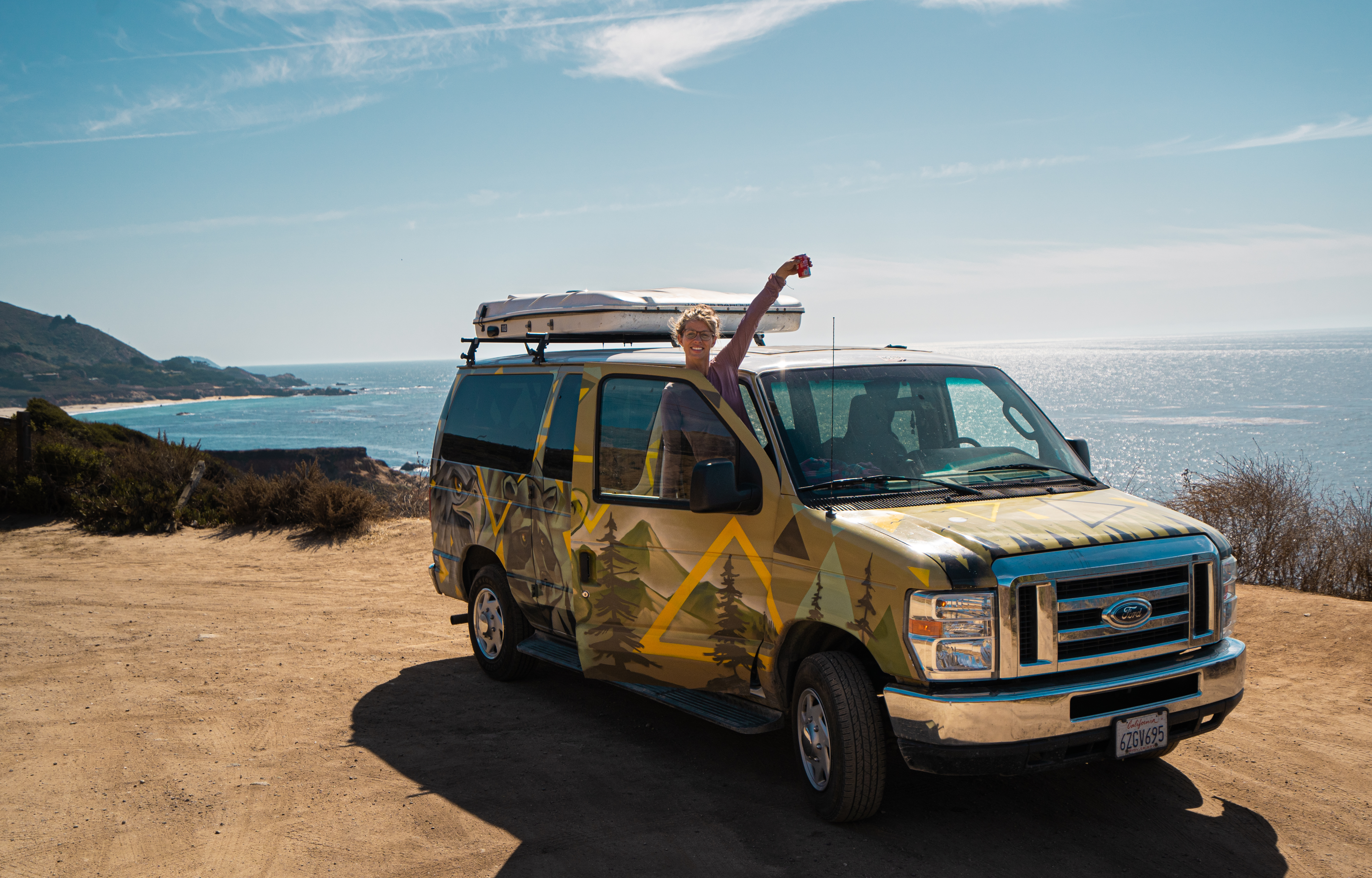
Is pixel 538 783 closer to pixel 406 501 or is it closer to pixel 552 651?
pixel 552 651

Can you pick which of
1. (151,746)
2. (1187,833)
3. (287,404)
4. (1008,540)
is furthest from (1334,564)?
(287,404)

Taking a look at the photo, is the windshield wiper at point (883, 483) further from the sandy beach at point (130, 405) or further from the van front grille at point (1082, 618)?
the sandy beach at point (130, 405)

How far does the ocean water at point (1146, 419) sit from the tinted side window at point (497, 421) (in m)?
2.74

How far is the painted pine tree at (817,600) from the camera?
4297 mm

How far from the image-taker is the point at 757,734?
19.1ft

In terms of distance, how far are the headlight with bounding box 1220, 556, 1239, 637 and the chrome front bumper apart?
1.06 feet

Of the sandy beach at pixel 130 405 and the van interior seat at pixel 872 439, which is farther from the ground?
the van interior seat at pixel 872 439

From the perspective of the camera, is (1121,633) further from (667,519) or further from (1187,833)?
(667,519)

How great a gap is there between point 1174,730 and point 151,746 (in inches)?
219

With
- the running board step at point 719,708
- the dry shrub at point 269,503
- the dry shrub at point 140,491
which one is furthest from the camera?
the dry shrub at point 140,491

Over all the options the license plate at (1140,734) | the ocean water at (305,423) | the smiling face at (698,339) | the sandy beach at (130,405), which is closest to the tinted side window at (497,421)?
the smiling face at (698,339)

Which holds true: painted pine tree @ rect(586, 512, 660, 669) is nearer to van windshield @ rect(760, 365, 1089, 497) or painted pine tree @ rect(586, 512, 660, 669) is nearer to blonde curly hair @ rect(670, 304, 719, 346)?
blonde curly hair @ rect(670, 304, 719, 346)

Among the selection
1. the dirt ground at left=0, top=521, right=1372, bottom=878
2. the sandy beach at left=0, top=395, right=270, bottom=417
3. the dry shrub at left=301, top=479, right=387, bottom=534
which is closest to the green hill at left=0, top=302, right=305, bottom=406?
the sandy beach at left=0, top=395, right=270, bottom=417

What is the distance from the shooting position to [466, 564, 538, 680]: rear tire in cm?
676
